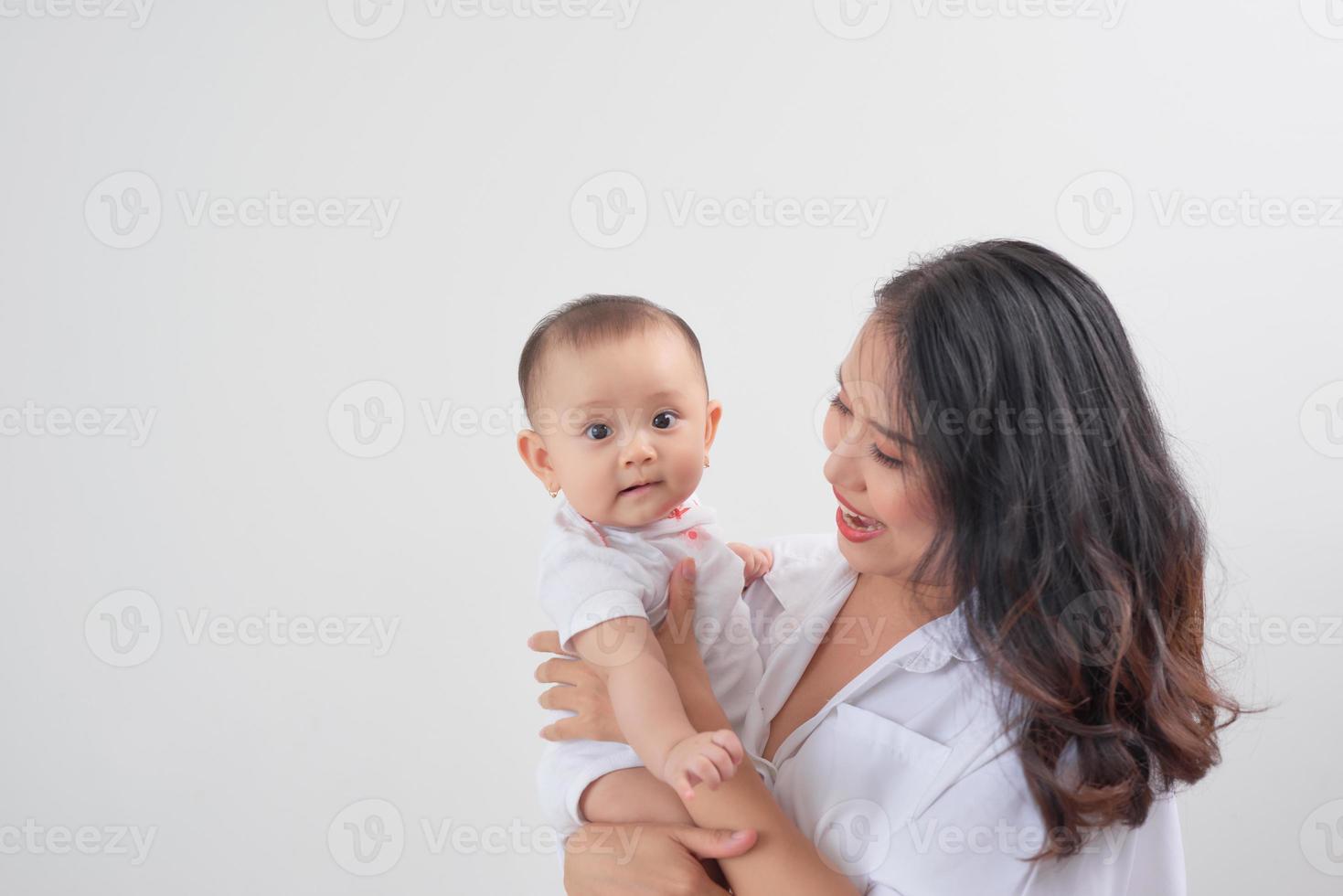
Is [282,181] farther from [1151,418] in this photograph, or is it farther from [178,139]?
[1151,418]

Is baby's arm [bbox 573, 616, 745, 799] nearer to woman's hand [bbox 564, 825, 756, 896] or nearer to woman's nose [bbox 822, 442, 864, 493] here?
→ woman's hand [bbox 564, 825, 756, 896]

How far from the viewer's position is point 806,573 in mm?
1924

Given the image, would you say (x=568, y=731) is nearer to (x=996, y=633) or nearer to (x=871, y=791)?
(x=871, y=791)

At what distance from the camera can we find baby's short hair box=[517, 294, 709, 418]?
167 centimetres

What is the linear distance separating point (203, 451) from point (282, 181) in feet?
2.57

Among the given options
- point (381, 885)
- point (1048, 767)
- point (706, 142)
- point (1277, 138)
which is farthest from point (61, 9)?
point (1277, 138)

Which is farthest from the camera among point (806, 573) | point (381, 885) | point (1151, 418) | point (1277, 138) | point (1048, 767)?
point (381, 885)

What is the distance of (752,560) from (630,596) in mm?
341

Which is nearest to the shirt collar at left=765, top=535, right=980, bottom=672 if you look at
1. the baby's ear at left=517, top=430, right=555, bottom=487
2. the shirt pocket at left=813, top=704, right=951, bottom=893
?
the shirt pocket at left=813, top=704, right=951, bottom=893

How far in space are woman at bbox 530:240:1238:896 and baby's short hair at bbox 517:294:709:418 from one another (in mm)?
307

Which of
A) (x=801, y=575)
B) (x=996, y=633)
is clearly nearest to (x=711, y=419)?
(x=801, y=575)

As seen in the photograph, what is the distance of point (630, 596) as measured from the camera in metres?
1.63

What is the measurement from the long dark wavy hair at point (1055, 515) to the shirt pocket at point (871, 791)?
152mm

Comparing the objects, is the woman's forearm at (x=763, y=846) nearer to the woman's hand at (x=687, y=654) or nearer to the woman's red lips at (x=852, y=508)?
the woman's hand at (x=687, y=654)
